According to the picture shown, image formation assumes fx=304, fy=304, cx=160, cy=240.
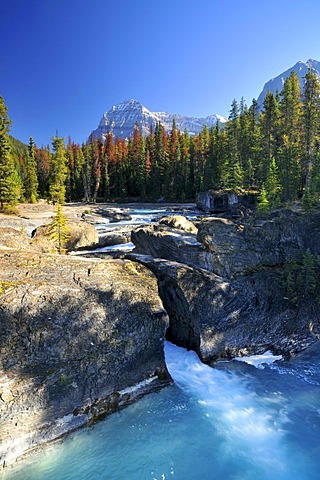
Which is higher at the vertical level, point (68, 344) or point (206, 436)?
point (68, 344)

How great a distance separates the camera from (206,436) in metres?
9.13

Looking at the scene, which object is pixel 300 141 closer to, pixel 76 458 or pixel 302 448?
pixel 302 448

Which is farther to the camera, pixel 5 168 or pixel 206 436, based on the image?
pixel 5 168

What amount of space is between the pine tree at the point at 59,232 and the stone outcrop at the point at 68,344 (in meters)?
11.3

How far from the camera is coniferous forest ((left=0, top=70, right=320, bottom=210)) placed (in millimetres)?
42062

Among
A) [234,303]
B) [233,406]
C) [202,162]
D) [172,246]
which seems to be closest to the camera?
[233,406]

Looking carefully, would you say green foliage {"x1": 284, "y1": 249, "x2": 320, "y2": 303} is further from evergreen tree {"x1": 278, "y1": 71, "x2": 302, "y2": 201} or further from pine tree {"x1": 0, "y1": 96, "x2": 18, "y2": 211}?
pine tree {"x1": 0, "y1": 96, "x2": 18, "y2": 211}

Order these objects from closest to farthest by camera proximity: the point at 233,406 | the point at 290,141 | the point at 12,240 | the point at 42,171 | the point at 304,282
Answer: the point at 233,406, the point at 304,282, the point at 12,240, the point at 290,141, the point at 42,171

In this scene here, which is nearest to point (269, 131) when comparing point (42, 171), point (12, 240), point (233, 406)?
point (12, 240)

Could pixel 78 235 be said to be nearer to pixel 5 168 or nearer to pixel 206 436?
pixel 206 436

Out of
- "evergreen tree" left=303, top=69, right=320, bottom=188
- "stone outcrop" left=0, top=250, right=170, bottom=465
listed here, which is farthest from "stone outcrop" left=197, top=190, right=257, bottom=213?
"stone outcrop" left=0, top=250, right=170, bottom=465

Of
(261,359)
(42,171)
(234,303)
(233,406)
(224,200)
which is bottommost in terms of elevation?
(233,406)

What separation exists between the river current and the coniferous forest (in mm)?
19797

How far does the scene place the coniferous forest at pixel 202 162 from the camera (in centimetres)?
4206
